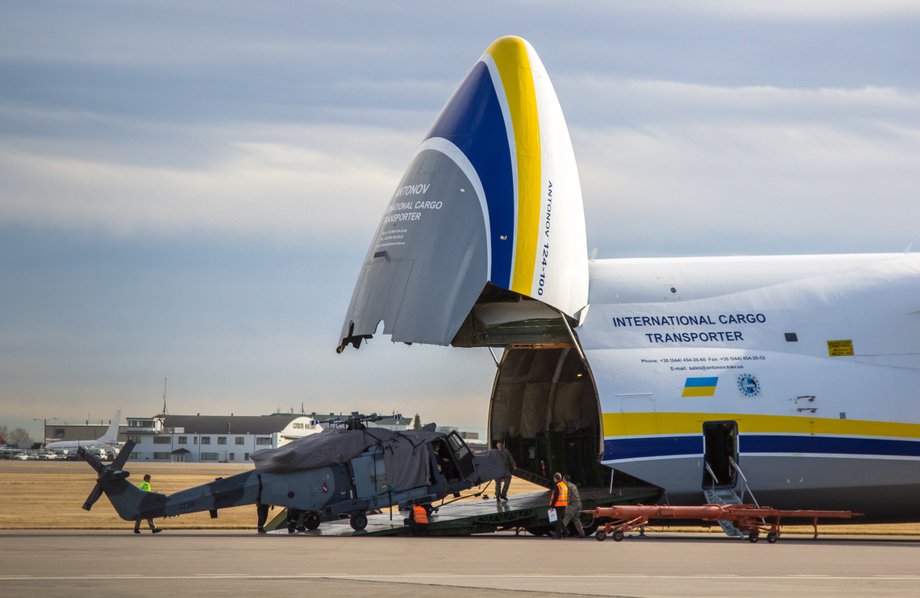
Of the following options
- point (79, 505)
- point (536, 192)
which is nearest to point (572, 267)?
point (536, 192)

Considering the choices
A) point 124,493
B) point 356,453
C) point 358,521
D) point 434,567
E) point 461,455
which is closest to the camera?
point 434,567

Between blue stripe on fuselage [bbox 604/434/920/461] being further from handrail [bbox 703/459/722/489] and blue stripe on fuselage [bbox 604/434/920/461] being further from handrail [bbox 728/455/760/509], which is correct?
handrail [bbox 703/459/722/489]

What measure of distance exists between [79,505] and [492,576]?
85.9 feet

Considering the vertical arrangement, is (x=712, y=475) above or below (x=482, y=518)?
above

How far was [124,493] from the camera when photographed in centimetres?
2403

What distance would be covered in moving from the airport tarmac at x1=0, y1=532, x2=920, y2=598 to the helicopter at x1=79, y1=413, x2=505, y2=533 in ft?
2.80

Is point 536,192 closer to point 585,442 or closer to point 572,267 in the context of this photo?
point 572,267

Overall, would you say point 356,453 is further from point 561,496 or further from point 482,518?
point 561,496

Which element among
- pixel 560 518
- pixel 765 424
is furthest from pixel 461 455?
pixel 765 424

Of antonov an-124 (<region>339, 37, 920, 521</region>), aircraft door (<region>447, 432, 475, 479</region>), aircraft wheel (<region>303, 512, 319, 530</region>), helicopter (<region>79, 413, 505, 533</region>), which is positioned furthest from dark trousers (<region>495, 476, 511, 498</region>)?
aircraft wheel (<region>303, 512, 319, 530</region>)

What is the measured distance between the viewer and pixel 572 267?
26719 millimetres

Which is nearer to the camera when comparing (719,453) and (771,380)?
(771,380)

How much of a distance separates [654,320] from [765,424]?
3.17m

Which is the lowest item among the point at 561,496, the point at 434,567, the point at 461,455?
the point at 434,567
